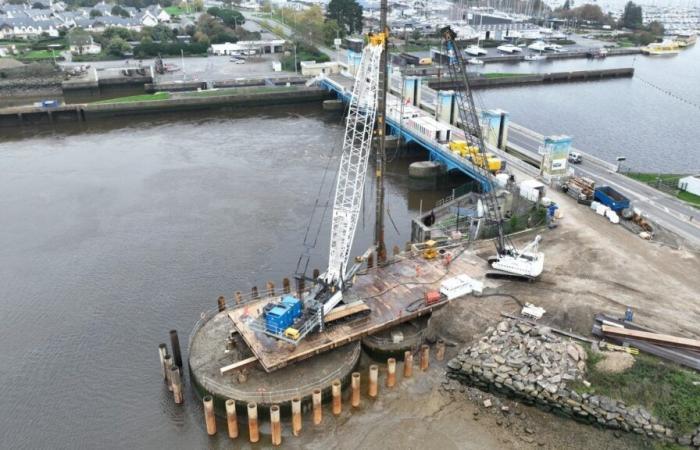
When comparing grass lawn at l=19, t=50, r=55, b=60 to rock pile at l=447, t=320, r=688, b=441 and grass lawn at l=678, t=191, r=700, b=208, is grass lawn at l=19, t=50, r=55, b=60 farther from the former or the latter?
grass lawn at l=678, t=191, r=700, b=208

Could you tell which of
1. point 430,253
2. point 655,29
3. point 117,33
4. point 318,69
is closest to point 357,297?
point 430,253

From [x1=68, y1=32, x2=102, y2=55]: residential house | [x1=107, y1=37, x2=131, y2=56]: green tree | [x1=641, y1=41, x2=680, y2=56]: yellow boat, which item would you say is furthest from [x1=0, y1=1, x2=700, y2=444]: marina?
[x1=641, y1=41, x2=680, y2=56]: yellow boat

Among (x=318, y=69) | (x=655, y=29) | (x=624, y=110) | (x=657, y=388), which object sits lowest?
(x=657, y=388)

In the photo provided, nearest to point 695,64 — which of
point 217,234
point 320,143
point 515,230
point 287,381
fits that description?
point 320,143

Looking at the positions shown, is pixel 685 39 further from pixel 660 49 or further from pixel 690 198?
pixel 690 198

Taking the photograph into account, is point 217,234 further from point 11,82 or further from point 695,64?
point 695,64
